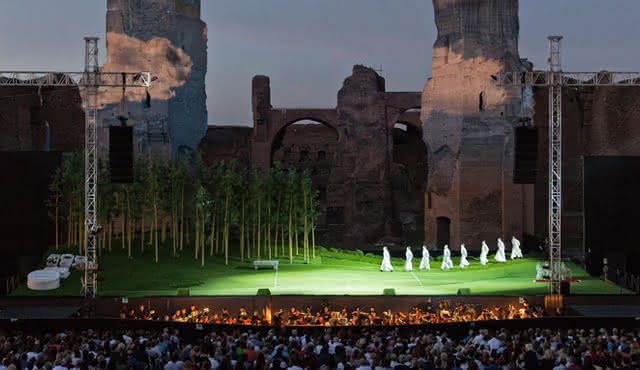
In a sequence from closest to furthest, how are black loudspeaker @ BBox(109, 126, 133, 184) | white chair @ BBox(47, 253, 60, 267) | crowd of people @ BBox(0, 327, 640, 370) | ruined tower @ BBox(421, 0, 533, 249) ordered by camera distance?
crowd of people @ BBox(0, 327, 640, 370)
black loudspeaker @ BBox(109, 126, 133, 184)
white chair @ BBox(47, 253, 60, 267)
ruined tower @ BBox(421, 0, 533, 249)

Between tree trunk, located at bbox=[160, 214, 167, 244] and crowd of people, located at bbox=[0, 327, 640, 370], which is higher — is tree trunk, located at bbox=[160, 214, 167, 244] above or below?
above

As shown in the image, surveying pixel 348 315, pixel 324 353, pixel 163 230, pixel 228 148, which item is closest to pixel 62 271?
pixel 163 230

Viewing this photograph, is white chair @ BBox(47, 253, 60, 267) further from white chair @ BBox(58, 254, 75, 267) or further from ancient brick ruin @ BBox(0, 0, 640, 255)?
ancient brick ruin @ BBox(0, 0, 640, 255)

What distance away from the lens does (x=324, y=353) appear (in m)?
15.3

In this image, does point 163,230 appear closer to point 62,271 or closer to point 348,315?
point 62,271

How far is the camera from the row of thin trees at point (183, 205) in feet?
134

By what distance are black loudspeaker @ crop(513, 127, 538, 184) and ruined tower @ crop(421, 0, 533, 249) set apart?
59.9 ft

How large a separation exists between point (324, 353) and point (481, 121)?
33.7 metres

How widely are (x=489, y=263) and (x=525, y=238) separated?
8.26 m

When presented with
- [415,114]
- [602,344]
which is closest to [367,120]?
[415,114]

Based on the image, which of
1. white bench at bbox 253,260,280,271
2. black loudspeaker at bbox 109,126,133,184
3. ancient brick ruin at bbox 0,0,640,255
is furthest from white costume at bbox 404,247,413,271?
black loudspeaker at bbox 109,126,133,184

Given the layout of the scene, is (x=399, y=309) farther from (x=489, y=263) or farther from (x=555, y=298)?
(x=489, y=263)

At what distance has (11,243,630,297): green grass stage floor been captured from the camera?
30.4 metres

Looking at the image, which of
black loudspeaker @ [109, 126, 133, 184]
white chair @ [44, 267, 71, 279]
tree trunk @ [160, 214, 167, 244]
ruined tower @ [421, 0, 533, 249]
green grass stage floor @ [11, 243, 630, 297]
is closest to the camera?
black loudspeaker @ [109, 126, 133, 184]
